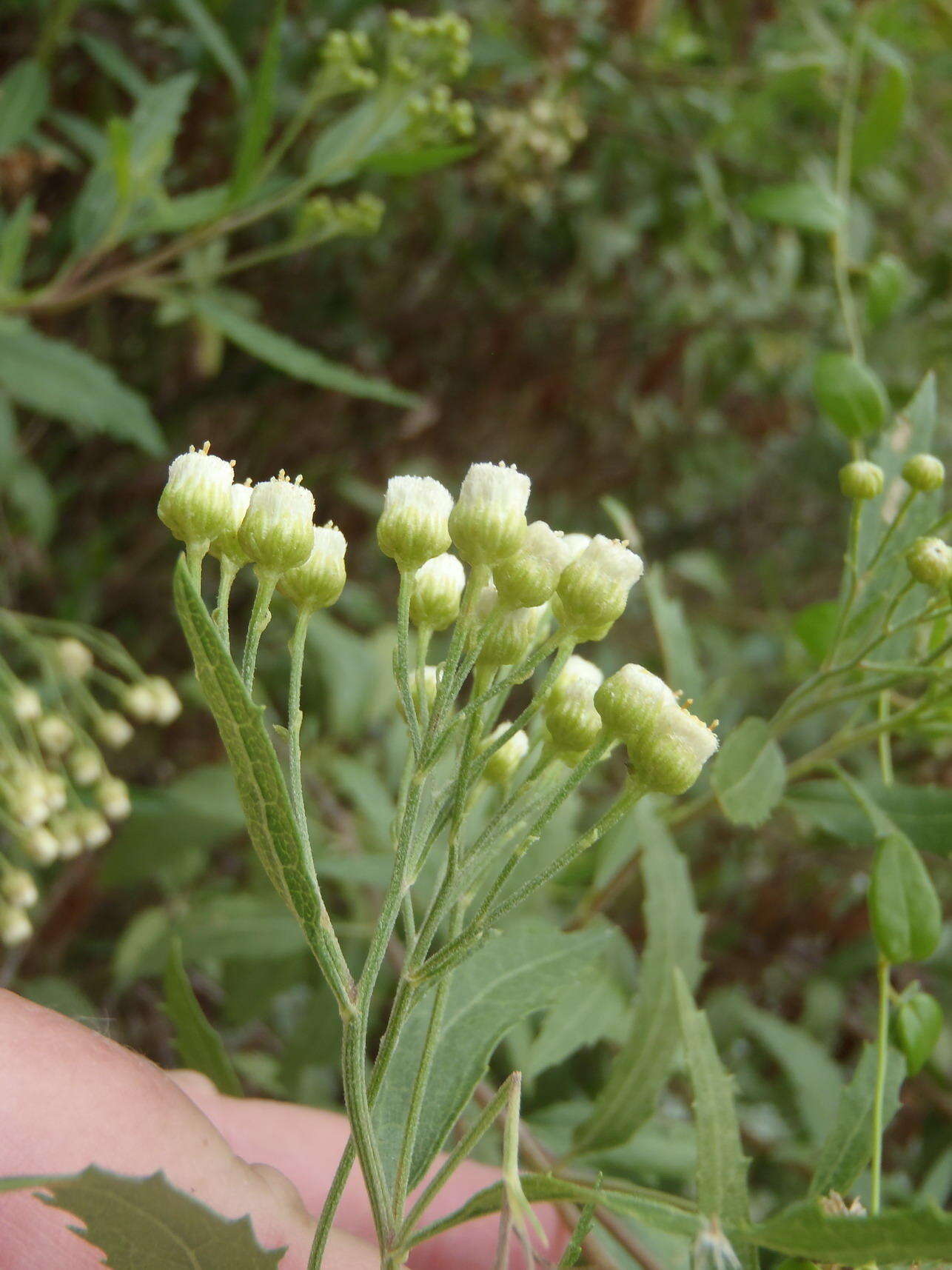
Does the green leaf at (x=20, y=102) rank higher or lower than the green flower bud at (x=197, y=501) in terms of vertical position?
lower

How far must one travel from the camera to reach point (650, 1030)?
1.20 meters

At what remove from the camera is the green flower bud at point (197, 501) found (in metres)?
0.74

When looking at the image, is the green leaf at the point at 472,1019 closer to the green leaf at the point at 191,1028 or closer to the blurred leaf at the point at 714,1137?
the blurred leaf at the point at 714,1137

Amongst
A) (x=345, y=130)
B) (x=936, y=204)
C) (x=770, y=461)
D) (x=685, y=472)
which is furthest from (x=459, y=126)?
(x=770, y=461)

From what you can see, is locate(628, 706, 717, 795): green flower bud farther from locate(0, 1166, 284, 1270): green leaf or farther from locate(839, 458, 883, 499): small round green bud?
locate(839, 458, 883, 499): small round green bud

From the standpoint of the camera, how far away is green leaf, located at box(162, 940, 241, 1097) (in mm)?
1194

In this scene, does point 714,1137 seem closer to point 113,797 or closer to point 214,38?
point 113,797

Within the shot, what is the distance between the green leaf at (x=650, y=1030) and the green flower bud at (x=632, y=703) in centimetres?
51

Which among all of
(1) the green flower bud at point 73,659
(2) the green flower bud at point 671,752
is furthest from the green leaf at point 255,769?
(1) the green flower bud at point 73,659

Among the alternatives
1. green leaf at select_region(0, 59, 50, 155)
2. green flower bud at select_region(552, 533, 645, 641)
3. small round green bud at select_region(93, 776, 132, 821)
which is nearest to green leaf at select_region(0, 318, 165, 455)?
green leaf at select_region(0, 59, 50, 155)

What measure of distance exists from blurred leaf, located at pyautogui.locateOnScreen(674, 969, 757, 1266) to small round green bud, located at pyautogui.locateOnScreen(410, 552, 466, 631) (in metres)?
0.36

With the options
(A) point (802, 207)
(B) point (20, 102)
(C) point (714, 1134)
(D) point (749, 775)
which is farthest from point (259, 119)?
(C) point (714, 1134)

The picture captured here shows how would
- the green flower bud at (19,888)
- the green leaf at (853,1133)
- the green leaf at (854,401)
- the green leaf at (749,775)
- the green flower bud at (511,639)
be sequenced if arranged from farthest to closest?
the green flower bud at (19,888) → the green leaf at (854,401) → the green leaf at (749,775) → the green leaf at (853,1133) → the green flower bud at (511,639)

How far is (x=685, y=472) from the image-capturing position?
142 inches
